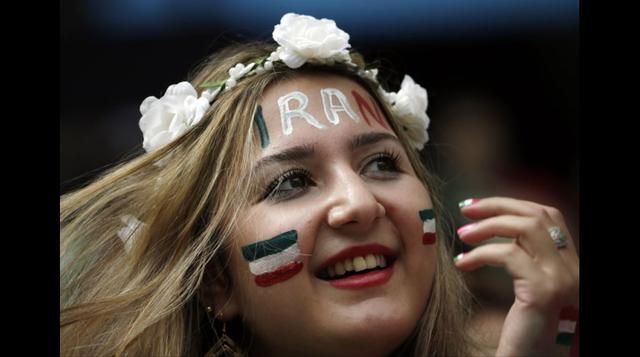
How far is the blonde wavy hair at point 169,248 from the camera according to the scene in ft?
6.88

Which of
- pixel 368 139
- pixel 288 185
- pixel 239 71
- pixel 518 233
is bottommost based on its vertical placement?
pixel 518 233

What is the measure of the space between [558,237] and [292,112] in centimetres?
84

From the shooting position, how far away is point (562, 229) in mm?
1871

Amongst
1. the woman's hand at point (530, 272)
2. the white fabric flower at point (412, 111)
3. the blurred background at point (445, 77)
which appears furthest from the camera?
the blurred background at point (445, 77)

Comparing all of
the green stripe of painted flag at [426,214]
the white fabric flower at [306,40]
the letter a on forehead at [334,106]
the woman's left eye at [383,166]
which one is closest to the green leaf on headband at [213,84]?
the white fabric flower at [306,40]

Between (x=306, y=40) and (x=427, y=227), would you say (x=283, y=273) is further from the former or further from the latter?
(x=306, y=40)

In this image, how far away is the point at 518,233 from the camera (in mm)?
1830

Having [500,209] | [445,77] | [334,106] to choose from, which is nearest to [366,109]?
[334,106]

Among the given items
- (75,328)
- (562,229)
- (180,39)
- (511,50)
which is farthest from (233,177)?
(511,50)

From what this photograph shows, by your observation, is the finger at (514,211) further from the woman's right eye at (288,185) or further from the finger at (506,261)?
the woman's right eye at (288,185)

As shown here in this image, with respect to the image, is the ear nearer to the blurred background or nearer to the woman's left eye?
the woman's left eye

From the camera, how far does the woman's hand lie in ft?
5.85

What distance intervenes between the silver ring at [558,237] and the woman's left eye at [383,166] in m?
0.54

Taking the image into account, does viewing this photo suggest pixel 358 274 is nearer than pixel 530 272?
No
